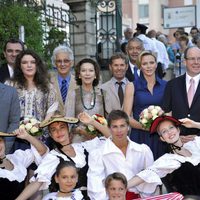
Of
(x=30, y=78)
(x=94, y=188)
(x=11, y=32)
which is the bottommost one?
(x=94, y=188)

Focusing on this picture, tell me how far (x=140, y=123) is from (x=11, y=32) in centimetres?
517

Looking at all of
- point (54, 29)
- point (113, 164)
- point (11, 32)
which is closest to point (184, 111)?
point (113, 164)

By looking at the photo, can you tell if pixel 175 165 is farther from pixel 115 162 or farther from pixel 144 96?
pixel 144 96

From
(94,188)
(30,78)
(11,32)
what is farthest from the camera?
(11,32)

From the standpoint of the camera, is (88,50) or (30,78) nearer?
(30,78)

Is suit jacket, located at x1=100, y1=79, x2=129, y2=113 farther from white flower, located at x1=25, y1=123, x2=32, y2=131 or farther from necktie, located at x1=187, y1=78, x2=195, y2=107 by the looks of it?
white flower, located at x1=25, y1=123, x2=32, y2=131

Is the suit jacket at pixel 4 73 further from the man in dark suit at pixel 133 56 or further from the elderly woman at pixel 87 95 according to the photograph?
the man in dark suit at pixel 133 56

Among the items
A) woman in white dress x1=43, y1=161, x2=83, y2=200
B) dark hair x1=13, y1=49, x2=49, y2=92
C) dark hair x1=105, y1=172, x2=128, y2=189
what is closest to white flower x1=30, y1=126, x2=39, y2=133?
woman in white dress x1=43, y1=161, x2=83, y2=200

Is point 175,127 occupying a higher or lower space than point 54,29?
lower

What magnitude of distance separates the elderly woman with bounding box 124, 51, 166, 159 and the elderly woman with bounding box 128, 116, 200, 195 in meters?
0.63

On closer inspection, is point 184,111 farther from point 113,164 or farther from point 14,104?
point 14,104

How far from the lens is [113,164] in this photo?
5863 mm

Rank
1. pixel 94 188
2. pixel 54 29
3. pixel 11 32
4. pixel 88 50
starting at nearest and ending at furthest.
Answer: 1. pixel 94 188
2. pixel 11 32
3. pixel 54 29
4. pixel 88 50

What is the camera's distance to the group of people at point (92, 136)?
5.67 m
